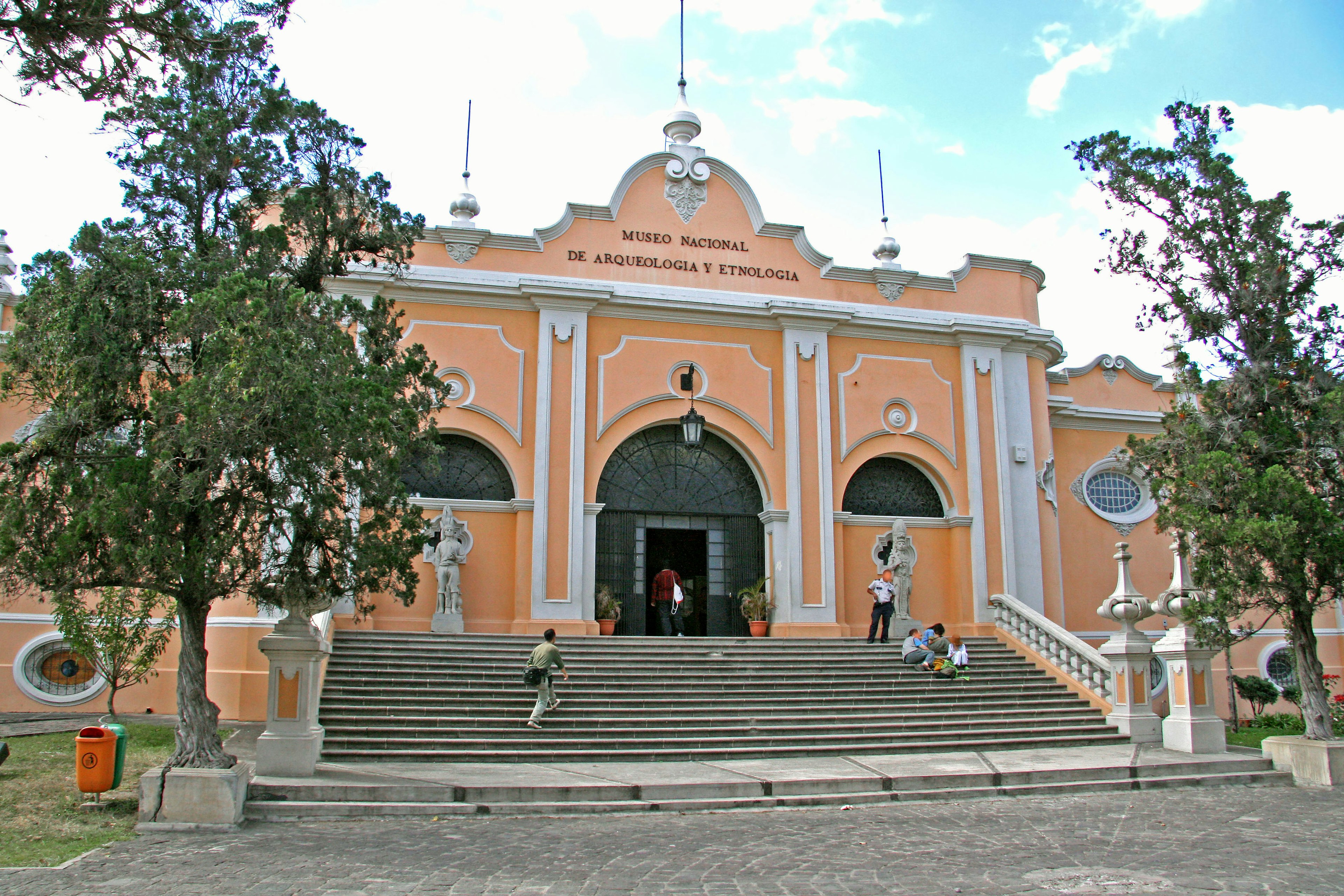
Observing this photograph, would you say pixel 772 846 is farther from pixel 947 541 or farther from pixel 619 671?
pixel 947 541

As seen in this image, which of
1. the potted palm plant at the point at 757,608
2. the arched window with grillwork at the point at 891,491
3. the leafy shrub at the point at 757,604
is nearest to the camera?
the potted palm plant at the point at 757,608

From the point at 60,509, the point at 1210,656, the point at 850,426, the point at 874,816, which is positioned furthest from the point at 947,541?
the point at 60,509

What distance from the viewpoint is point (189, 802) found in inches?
317

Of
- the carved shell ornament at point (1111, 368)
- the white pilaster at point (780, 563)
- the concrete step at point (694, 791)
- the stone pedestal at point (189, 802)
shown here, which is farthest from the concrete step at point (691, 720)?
the carved shell ornament at point (1111, 368)

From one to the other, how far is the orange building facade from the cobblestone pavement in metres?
8.39

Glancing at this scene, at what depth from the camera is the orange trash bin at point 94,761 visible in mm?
8391

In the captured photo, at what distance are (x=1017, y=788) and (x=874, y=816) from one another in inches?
82.9

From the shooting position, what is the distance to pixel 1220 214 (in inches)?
477

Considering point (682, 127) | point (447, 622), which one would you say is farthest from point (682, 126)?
point (447, 622)

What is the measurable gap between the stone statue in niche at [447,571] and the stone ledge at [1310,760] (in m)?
11.3

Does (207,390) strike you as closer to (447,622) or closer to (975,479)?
(447,622)

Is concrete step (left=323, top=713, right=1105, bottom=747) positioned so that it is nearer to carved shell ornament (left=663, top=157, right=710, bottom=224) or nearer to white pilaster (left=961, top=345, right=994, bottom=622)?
white pilaster (left=961, top=345, right=994, bottom=622)

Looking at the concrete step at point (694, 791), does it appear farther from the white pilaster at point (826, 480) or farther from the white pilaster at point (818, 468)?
the white pilaster at point (826, 480)

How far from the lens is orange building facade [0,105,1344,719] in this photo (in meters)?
17.4
